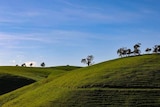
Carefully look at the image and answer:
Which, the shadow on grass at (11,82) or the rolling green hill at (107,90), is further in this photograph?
the shadow on grass at (11,82)

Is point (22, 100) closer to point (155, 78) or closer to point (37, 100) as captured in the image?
point (37, 100)

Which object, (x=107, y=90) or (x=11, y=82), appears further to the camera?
(x=11, y=82)

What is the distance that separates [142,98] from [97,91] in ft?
24.1

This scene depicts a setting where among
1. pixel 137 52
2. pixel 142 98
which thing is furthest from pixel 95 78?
pixel 137 52

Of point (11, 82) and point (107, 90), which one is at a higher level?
point (11, 82)

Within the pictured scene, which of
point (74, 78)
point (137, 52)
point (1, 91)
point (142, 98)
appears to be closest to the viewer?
point (142, 98)

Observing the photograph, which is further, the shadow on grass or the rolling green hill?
the shadow on grass

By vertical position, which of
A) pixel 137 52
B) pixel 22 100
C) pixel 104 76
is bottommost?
pixel 22 100

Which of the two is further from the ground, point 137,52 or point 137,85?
point 137,52

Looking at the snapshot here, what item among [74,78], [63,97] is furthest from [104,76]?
[63,97]

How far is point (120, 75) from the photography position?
58781 millimetres

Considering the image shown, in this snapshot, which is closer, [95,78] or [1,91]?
[95,78]

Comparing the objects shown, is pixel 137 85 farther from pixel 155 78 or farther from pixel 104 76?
pixel 104 76

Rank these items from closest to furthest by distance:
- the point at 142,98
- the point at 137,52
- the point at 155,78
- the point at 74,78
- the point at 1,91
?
1. the point at 142,98
2. the point at 155,78
3. the point at 74,78
4. the point at 1,91
5. the point at 137,52
